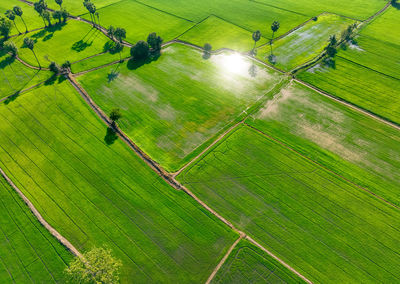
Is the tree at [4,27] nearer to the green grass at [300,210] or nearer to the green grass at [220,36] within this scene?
the green grass at [220,36]

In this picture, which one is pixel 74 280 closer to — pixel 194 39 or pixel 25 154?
pixel 25 154

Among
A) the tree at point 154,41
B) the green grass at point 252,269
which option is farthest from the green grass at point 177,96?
the green grass at point 252,269

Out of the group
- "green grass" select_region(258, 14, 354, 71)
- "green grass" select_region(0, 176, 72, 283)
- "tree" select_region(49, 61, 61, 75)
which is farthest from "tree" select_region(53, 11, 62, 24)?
"green grass" select_region(0, 176, 72, 283)

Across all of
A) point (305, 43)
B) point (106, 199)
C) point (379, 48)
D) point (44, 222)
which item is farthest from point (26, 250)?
point (379, 48)

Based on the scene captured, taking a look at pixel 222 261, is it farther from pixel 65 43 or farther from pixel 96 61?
pixel 65 43

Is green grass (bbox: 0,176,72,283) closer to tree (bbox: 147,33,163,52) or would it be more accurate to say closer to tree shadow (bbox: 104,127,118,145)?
tree shadow (bbox: 104,127,118,145)

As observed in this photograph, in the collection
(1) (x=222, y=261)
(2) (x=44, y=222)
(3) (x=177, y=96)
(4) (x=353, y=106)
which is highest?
(4) (x=353, y=106)
